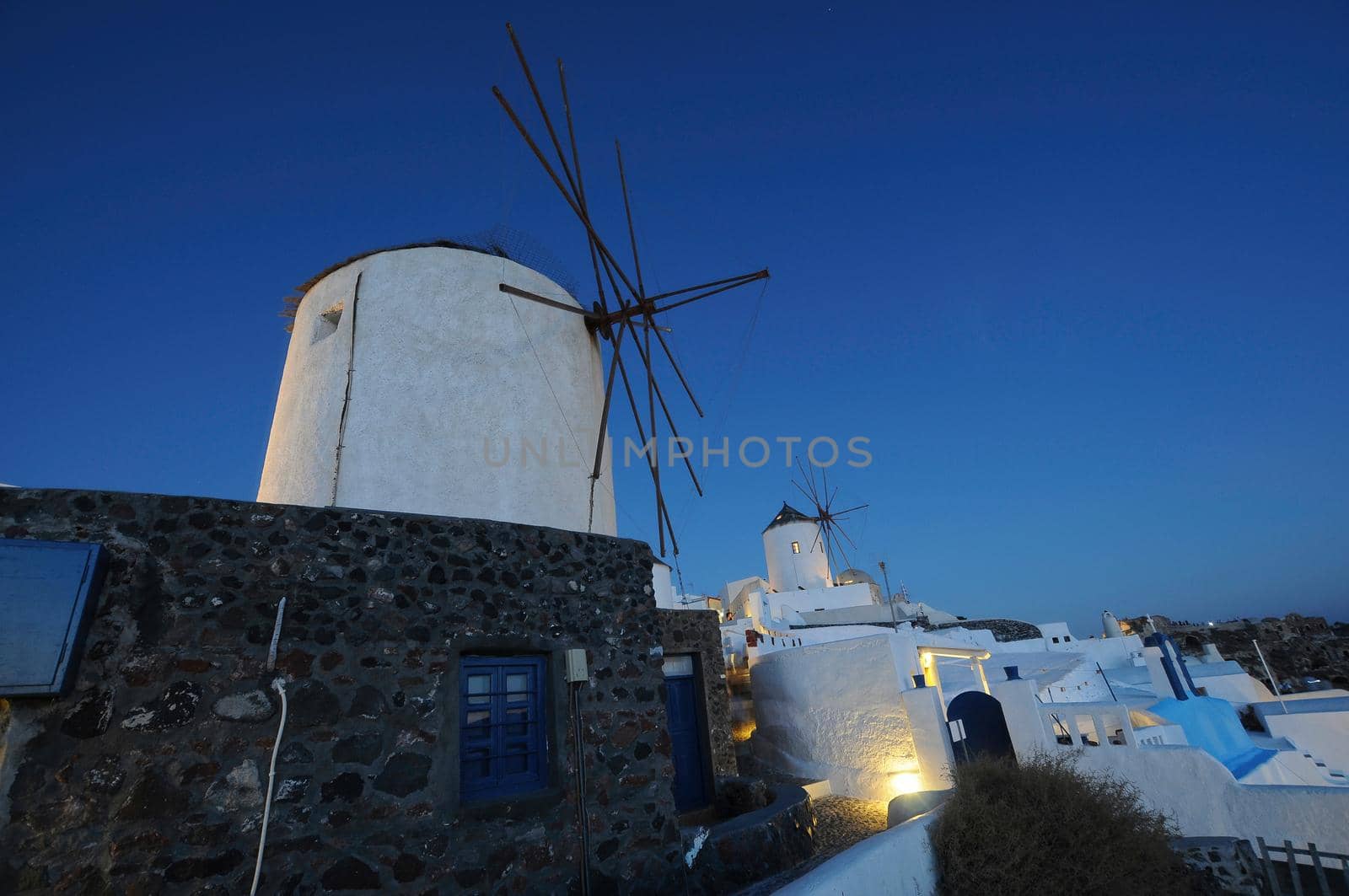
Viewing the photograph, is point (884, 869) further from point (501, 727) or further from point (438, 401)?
point (438, 401)

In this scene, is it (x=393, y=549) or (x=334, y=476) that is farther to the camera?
(x=334, y=476)

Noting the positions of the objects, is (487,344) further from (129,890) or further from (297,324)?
(129,890)

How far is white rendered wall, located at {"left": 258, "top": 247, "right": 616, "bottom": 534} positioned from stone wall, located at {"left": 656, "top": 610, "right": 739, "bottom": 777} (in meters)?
1.97

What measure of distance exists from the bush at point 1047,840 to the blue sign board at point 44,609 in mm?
5715

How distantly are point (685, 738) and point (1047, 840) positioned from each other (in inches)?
167

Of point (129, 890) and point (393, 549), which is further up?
point (393, 549)

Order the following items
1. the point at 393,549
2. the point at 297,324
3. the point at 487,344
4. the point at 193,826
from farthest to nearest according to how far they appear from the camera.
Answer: the point at 297,324 → the point at 487,344 → the point at 393,549 → the point at 193,826

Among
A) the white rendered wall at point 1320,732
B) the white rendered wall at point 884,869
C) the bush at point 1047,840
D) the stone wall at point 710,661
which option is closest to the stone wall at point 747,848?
the white rendered wall at point 884,869

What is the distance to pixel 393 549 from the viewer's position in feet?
12.5

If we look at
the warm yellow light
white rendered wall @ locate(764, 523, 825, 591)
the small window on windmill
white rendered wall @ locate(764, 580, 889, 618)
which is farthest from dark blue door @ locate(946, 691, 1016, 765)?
white rendered wall @ locate(764, 523, 825, 591)

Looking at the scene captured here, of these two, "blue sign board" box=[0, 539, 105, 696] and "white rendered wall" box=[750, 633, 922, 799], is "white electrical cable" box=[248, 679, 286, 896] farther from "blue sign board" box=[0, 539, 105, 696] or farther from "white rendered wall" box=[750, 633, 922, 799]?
"white rendered wall" box=[750, 633, 922, 799]

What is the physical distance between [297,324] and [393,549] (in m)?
6.03

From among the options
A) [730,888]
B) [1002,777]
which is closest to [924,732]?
[1002,777]

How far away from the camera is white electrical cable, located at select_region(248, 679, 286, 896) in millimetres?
2912
